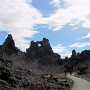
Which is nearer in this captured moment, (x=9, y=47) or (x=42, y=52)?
(x=9, y=47)

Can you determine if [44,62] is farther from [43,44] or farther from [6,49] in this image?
[6,49]

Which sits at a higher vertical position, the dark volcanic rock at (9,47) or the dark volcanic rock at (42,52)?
the dark volcanic rock at (42,52)

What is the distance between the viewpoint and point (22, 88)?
23.7 meters

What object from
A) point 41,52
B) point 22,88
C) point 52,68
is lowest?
point 22,88

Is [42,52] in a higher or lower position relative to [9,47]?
higher

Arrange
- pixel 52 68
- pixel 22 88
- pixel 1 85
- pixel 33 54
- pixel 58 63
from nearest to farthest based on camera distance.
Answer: pixel 1 85, pixel 22 88, pixel 52 68, pixel 33 54, pixel 58 63

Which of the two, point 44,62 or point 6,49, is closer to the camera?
point 6,49

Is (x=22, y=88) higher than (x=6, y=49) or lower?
lower

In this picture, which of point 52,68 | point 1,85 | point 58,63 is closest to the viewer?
point 1,85

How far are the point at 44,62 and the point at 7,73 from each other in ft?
471

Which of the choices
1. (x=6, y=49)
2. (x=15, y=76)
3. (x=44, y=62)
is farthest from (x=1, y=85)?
(x=44, y=62)

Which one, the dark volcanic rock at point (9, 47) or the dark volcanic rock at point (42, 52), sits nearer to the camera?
the dark volcanic rock at point (9, 47)

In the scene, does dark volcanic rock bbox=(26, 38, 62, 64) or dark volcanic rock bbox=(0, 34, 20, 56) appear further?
dark volcanic rock bbox=(26, 38, 62, 64)

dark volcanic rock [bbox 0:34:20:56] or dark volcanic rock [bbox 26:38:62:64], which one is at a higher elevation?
dark volcanic rock [bbox 26:38:62:64]
